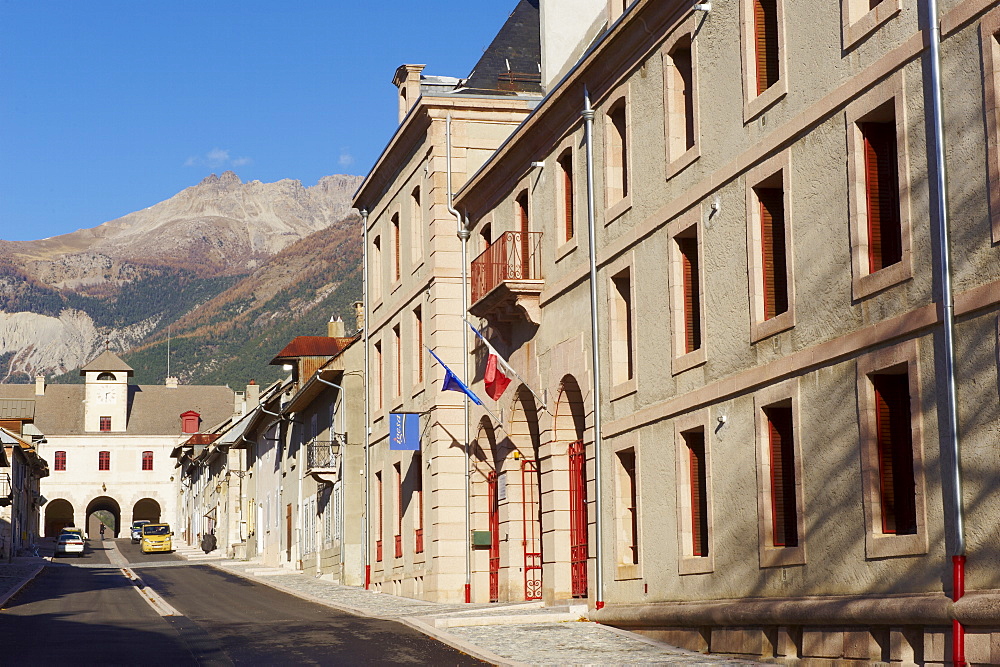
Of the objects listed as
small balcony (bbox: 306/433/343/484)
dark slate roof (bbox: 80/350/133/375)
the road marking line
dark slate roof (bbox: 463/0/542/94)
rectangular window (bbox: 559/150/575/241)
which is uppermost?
dark slate roof (bbox: 80/350/133/375)

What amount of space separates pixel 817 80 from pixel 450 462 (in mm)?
16771

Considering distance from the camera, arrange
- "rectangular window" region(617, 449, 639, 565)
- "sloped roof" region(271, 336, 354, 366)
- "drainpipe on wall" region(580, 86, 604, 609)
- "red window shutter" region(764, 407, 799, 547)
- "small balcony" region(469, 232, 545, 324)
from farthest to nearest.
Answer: "sloped roof" region(271, 336, 354, 366) < "small balcony" region(469, 232, 545, 324) < "drainpipe on wall" region(580, 86, 604, 609) < "rectangular window" region(617, 449, 639, 565) < "red window shutter" region(764, 407, 799, 547)

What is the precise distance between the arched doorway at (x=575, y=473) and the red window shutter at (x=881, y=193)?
9.86m

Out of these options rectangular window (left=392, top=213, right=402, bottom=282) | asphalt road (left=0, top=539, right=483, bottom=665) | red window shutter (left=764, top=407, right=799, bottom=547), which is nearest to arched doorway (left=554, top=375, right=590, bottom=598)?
asphalt road (left=0, top=539, right=483, bottom=665)

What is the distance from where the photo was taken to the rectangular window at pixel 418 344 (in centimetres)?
3353

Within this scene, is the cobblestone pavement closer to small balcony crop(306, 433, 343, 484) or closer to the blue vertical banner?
the blue vertical banner

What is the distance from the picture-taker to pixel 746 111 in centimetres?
1769

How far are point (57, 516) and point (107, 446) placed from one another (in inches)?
275

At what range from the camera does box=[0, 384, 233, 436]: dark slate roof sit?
113 meters

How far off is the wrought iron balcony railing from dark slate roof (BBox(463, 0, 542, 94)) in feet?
20.0

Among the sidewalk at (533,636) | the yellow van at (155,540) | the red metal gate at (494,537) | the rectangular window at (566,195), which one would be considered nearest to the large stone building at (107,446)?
the yellow van at (155,540)

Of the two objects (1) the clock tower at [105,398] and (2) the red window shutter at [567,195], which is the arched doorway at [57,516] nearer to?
(1) the clock tower at [105,398]

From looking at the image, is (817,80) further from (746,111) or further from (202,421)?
→ (202,421)

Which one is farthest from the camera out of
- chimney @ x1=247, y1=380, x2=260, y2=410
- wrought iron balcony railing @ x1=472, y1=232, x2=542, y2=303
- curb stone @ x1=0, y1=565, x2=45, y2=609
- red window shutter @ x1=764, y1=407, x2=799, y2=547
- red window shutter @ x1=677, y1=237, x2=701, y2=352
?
chimney @ x1=247, y1=380, x2=260, y2=410
